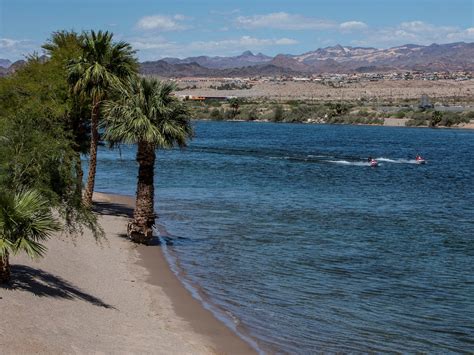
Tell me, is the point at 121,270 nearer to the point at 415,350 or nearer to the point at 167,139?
the point at 167,139

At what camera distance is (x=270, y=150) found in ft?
237

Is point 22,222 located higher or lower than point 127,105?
lower

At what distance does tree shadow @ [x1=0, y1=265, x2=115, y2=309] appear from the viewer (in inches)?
601

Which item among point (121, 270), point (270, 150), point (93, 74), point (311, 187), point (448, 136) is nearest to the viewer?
point (121, 270)

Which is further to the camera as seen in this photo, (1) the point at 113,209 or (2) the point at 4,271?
(1) the point at 113,209

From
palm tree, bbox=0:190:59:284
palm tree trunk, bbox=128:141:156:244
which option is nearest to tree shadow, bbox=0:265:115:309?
palm tree, bbox=0:190:59:284

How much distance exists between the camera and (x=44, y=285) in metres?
16.0

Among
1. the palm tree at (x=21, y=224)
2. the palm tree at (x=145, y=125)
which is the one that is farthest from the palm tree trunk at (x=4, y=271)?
the palm tree at (x=145, y=125)

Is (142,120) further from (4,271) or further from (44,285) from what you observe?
(4,271)

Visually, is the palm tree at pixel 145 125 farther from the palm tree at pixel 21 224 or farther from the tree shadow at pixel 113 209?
the palm tree at pixel 21 224

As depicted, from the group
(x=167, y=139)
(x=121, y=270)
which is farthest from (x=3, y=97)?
(x=121, y=270)

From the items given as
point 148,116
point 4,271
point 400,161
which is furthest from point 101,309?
point 400,161

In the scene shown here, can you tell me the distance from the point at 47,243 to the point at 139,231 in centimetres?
407

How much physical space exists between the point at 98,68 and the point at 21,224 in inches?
501
